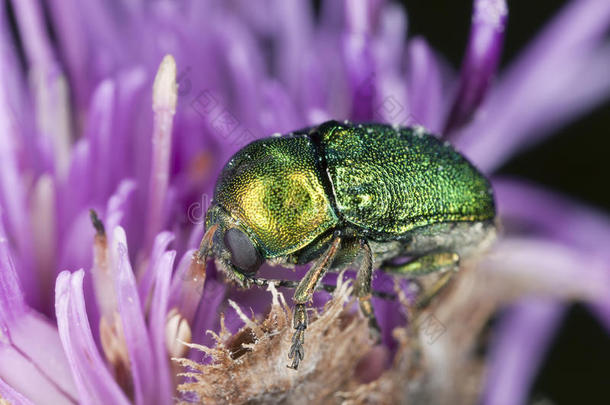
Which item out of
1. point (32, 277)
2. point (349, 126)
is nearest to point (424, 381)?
point (349, 126)

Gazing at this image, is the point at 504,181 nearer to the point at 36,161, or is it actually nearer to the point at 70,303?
the point at 36,161

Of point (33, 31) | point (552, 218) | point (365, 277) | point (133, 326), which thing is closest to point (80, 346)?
point (133, 326)

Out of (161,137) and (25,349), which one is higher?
(161,137)

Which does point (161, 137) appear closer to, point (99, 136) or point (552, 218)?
point (99, 136)

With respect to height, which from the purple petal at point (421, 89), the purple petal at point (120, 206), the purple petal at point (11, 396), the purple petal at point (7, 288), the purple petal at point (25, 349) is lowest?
the purple petal at point (11, 396)

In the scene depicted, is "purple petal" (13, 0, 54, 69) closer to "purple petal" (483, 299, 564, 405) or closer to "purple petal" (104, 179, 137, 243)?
"purple petal" (104, 179, 137, 243)

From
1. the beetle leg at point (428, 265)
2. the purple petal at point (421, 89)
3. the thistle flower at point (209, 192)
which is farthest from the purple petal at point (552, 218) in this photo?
the beetle leg at point (428, 265)

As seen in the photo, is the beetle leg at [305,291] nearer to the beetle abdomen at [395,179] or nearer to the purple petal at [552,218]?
the beetle abdomen at [395,179]
